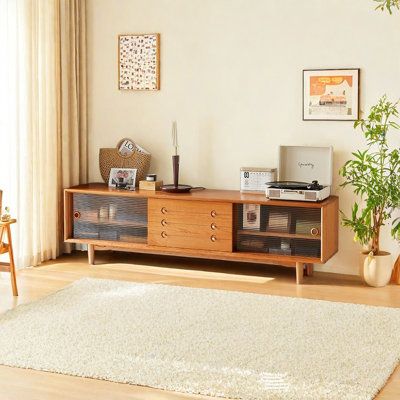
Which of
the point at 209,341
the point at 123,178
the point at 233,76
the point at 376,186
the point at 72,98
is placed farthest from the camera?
the point at 72,98

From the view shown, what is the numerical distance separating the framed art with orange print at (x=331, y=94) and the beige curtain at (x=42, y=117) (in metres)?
1.87

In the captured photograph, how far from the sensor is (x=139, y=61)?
621cm

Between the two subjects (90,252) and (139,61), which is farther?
(139,61)

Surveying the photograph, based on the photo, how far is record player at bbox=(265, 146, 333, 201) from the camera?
5414 millimetres

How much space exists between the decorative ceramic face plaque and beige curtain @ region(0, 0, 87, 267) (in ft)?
1.12

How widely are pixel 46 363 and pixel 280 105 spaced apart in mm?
2910

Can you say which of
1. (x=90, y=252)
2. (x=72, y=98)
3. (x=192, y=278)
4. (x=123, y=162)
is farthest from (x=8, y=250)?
(x=72, y=98)

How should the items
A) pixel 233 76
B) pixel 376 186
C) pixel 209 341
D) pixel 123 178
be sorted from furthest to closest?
pixel 123 178 → pixel 233 76 → pixel 376 186 → pixel 209 341

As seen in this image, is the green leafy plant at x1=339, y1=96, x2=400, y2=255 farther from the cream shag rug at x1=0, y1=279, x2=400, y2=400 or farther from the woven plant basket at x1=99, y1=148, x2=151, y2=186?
the woven plant basket at x1=99, y1=148, x2=151, y2=186

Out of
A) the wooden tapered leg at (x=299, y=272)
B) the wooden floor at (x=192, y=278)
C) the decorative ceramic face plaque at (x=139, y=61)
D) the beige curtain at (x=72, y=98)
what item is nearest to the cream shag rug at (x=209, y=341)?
the wooden floor at (x=192, y=278)

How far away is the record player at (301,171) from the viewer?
17.8ft

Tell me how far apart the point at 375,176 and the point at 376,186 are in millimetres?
84

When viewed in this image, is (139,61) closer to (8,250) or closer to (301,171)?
(301,171)

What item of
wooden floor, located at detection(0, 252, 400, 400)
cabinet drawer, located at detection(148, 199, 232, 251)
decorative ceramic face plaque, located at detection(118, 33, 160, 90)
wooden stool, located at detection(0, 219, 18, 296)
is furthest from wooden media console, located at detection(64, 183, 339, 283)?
wooden stool, located at detection(0, 219, 18, 296)
